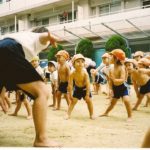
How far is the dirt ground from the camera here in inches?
157

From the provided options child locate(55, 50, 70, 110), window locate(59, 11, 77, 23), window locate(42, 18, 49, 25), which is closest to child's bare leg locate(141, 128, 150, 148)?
child locate(55, 50, 70, 110)

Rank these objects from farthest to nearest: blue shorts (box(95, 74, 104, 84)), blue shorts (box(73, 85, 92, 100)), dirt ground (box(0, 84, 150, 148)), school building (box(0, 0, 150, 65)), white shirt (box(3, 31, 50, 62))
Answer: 1. school building (box(0, 0, 150, 65))
2. blue shorts (box(95, 74, 104, 84))
3. blue shorts (box(73, 85, 92, 100))
4. dirt ground (box(0, 84, 150, 148))
5. white shirt (box(3, 31, 50, 62))

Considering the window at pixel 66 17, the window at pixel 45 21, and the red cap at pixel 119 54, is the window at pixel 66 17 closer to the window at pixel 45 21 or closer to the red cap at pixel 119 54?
the window at pixel 45 21

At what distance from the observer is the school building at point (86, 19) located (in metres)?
17.8

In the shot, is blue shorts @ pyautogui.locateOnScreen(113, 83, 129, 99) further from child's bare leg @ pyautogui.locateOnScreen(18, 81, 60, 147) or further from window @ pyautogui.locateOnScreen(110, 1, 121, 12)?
window @ pyautogui.locateOnScreen(110, 1, 121, 12)

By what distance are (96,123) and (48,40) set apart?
219 centimetres

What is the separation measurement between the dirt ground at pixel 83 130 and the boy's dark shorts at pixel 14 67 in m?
0.79

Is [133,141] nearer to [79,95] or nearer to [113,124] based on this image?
[113,124]

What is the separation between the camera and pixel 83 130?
4816mm

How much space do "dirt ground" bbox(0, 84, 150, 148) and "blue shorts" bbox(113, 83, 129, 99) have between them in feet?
1.33

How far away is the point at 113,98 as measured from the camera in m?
6.34

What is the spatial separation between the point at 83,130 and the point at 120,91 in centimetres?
159

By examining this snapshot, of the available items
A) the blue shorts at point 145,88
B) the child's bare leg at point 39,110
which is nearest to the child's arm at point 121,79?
the blue shorts at point 145,88

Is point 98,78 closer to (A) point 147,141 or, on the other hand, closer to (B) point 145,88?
(B) point 145,88
